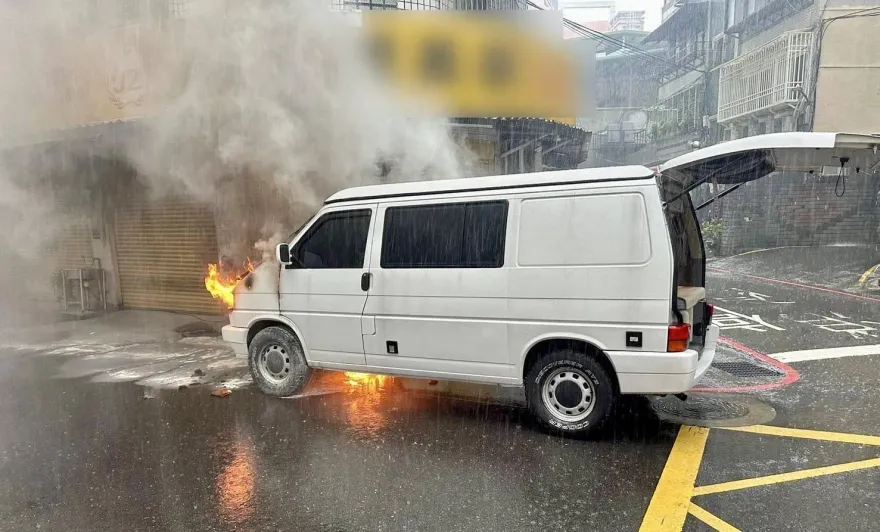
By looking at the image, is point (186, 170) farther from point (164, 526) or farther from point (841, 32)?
point (841, 32)

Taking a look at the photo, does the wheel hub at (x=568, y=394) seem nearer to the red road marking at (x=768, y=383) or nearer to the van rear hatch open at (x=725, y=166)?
the van rear hatch open at (x=725, y=166)

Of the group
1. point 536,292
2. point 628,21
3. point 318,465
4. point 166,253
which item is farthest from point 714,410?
point 628,21

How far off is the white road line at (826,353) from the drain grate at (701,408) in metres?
1.97

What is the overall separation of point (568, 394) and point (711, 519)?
1.32m

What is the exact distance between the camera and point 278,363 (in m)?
5.41

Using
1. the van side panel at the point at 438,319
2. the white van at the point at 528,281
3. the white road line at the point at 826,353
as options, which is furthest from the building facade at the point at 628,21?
the van side panel at the point at 438,319

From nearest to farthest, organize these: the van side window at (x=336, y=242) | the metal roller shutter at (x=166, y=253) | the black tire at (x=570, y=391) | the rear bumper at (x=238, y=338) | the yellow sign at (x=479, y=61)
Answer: the black tire at (x=570, y=391) < the van side window at (x=336, y=242) < the rear bumper at (x=238, y=338) < the yellow sign at (x=479, y=61) < the metal roller shutter at (x=166, y=253)

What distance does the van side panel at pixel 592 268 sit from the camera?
3.73 metres

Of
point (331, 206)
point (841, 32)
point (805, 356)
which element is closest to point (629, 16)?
point (841, 32)

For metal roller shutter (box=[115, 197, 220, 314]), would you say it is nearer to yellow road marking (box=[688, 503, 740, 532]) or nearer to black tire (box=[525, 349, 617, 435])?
black tire (box=[525, 349, 617, 435])

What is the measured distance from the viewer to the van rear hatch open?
167 inches

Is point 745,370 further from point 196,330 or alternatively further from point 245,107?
point 196,330

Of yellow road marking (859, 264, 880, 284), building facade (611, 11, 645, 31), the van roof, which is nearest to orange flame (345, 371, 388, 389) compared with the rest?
the van roof

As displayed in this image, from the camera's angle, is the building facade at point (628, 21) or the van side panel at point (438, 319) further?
the building facade at point (628, 21)
